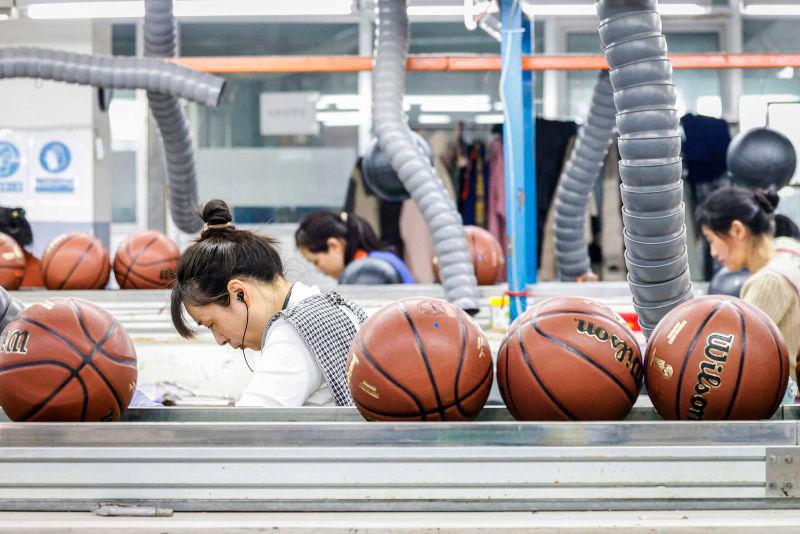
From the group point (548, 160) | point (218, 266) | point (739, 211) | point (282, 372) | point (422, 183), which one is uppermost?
point (548, 160)

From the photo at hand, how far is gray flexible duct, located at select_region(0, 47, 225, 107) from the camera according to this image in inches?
217

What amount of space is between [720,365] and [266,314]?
1189mm

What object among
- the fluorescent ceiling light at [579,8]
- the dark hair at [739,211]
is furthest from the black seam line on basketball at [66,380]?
the fluorescent ceiling light at [579,8]

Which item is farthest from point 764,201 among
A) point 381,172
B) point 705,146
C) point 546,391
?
point 705,146

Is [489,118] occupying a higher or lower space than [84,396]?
higher

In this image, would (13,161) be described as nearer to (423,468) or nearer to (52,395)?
(52,395)

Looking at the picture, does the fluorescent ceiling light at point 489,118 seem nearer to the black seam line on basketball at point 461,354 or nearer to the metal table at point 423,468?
the black seam line on basketball at point 461,354

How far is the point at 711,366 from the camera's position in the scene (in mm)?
2129

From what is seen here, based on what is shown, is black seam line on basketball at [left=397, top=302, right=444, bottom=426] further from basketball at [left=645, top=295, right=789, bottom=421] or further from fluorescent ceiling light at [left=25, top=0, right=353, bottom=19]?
fluorescent ceiling light at [left=25, top=0, right=353, bottom=19]

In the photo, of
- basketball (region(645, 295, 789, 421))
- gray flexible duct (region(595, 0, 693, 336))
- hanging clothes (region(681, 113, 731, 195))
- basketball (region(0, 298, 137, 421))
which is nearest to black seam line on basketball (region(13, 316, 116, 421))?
basketball (region(0, 298, 137, 421))

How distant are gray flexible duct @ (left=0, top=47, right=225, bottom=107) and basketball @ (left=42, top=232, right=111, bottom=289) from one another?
93 cm

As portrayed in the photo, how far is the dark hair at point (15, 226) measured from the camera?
22.4ft

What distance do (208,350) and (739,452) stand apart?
11.8 ft

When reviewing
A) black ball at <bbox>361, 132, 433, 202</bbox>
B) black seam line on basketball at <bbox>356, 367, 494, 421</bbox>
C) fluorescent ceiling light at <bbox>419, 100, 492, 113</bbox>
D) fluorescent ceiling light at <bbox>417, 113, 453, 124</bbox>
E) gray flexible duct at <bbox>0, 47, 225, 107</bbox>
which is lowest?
black seam line on basketball at <bbox>356, 367, 494, 421</bbox>
